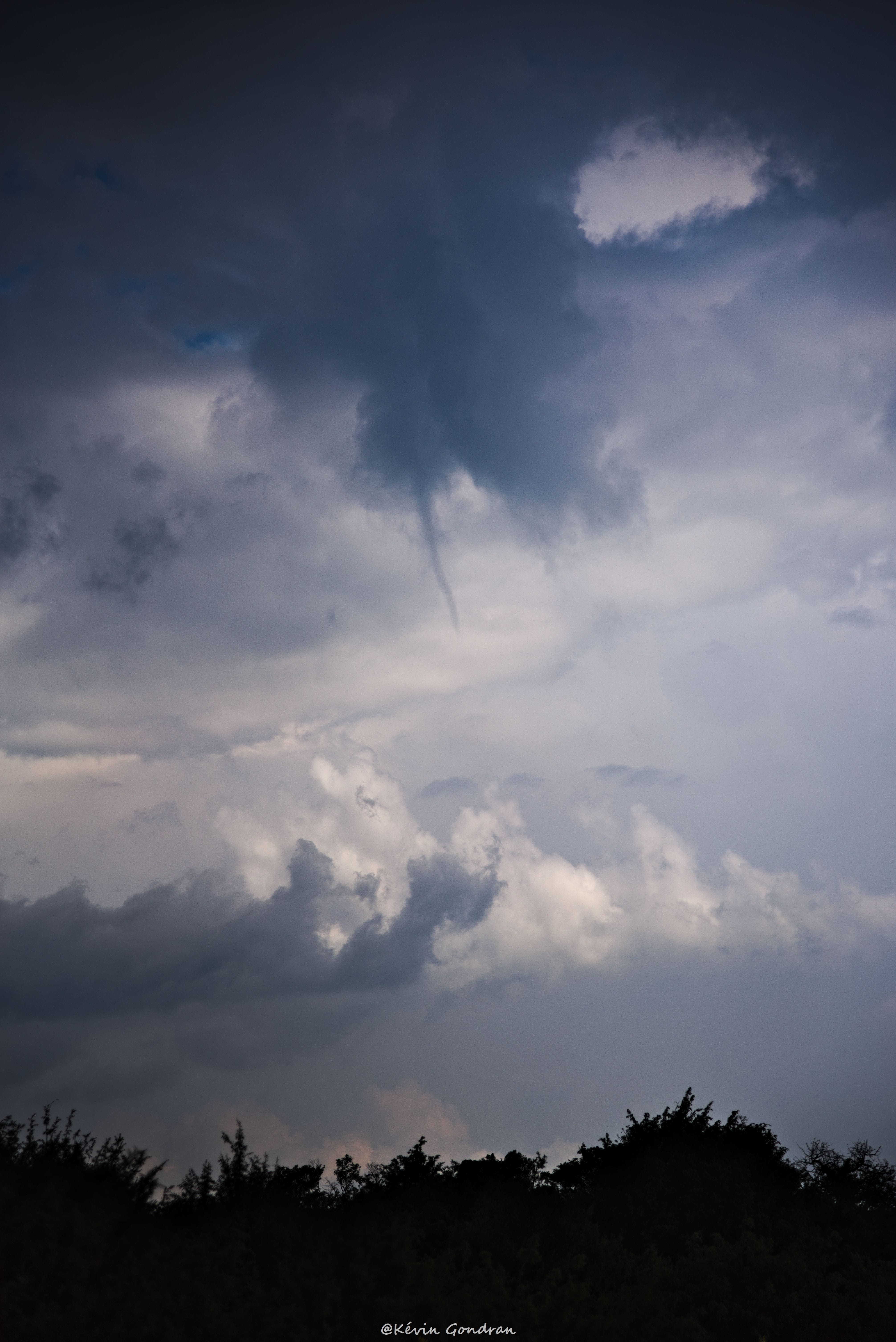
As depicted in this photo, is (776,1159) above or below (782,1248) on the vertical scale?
above

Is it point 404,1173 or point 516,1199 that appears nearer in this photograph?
point 516,1199

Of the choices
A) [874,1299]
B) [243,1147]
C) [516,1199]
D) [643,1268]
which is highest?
[243,1147]

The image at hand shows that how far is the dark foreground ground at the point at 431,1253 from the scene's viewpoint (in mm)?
21453

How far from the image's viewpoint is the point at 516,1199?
3641cm

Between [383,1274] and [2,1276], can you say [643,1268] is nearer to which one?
[383,1274]

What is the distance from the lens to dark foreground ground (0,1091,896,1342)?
70.4 feet

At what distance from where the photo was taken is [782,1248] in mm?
39344

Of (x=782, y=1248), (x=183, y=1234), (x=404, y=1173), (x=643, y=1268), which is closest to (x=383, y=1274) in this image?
(x=183, y=1234)

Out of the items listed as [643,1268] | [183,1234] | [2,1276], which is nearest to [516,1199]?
[643,1268]

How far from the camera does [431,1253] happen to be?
3131cm

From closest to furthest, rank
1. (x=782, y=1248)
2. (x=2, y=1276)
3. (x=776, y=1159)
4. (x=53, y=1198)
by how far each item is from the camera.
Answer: (x=2, y=1276), (x=53, y=1198), (x=782, y=1248), (x=776, y=1159)

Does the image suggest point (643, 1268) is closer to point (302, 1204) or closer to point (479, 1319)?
point (479, 1319)

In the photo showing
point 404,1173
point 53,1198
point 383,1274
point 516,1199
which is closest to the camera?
point 53,1198

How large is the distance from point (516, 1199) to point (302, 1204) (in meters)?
11.8
